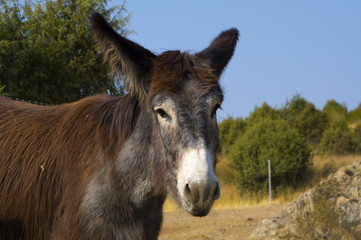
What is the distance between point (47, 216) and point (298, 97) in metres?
42.1

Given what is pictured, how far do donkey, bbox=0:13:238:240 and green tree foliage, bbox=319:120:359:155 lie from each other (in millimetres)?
28540

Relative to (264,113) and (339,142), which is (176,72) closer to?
(339,142)

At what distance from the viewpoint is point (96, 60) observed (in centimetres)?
1869

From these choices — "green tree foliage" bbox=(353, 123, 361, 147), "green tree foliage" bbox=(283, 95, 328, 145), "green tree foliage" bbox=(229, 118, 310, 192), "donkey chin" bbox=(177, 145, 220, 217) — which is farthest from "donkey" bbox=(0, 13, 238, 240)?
"green tree foliage" bbox=(283, 95, 328, 145)

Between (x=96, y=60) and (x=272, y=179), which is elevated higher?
(x=96, y=60)

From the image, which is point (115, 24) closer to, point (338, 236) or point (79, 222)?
point (338, 236)

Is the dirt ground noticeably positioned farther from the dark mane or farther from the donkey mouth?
the donkey mouth

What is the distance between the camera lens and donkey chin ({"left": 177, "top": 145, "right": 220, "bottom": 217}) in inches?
123

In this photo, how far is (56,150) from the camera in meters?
4.19

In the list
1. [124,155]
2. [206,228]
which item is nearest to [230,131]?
[206,228]

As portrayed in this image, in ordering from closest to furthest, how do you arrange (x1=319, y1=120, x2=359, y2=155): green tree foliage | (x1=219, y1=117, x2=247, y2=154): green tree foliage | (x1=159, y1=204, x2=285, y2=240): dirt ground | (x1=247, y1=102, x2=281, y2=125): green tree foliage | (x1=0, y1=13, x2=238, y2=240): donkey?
(x1=0, y1=13, x2=238, y2=240): donkey
(x1=159, y1=204, x2=285, y2=240): dirt ground
(x1=319, y1=120, x2=359, y2=155): green tree foliage
(x1=219, y1=117, x2=247, y2=154): green tree foliage
(x1=247, y1=102, x2=281, y2=125): green tree foliage

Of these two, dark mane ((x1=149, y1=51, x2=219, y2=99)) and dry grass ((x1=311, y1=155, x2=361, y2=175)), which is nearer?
dark mane ((x1=149, y1=51, x2=219, y2=99))

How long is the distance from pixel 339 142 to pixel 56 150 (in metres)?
30.0

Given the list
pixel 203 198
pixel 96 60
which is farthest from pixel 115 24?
pixel 203 198
